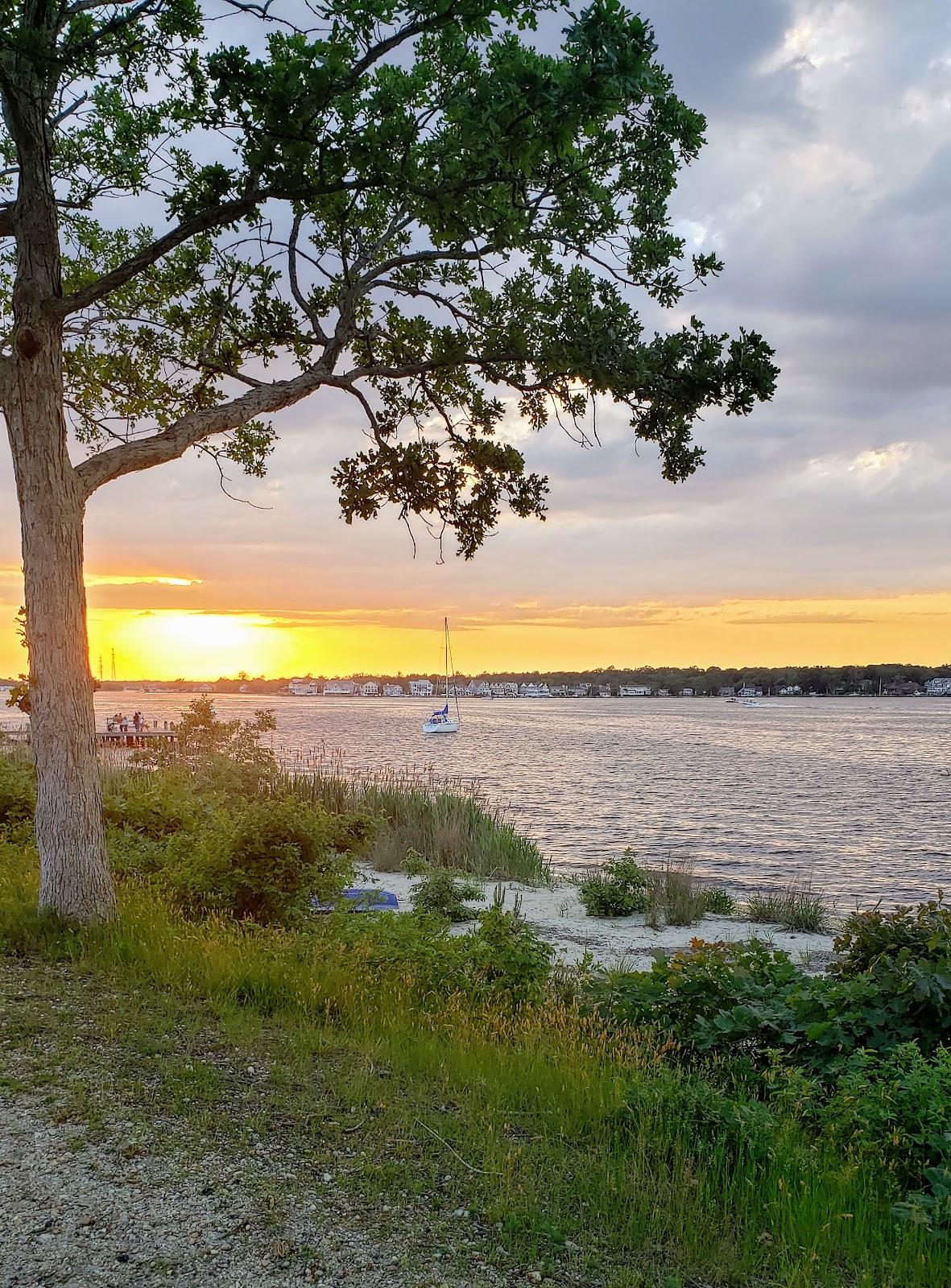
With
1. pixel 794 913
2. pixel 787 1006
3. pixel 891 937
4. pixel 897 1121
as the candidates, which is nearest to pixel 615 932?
pixel 794 913

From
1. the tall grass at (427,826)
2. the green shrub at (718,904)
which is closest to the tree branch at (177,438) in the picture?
the tall grass at (427,826)

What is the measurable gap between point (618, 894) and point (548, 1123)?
9196 mm

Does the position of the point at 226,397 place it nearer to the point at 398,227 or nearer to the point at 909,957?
the point at 398,227

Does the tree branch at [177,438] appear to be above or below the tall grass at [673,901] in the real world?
above

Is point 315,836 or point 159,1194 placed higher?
point 315,836

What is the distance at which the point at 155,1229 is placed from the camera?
3.42 m

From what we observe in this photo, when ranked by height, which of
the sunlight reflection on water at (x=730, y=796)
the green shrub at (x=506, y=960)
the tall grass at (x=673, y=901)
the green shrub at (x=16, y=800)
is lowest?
Answer: the sunlight reflection on water at (x=730, y=796)

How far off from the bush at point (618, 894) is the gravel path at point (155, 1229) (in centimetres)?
995

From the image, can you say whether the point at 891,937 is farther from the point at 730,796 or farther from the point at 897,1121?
the point at 730,796

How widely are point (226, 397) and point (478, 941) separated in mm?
6851

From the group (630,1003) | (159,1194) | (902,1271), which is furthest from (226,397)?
(902,1271)

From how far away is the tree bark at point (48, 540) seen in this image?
23.1 ft

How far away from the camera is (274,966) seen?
6.47 metres

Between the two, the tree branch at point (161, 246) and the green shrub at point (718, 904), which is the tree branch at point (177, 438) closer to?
the tree branch at point (161, 246)
